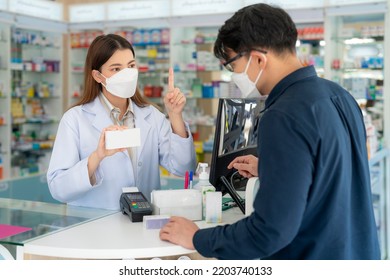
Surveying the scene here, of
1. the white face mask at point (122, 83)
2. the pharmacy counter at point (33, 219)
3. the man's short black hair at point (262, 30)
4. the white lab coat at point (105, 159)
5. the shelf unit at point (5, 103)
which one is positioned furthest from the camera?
the shelf unit at point (5, 103)

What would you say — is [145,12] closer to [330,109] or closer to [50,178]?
[50,178]

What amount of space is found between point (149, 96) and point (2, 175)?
2.30 metres

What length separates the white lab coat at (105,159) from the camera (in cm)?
242

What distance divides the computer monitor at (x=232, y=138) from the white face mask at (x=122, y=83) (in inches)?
20.7

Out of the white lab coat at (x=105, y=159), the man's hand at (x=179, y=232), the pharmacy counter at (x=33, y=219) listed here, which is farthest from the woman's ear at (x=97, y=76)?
the man's hand at (x=179, y=232)

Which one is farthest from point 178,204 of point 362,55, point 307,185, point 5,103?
point 5,103

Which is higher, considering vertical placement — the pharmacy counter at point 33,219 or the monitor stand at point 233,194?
the monitor stand at point 233,194

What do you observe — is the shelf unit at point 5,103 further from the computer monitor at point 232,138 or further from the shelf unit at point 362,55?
the computer monitor at point 232,138

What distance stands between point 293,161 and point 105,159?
1352 mm

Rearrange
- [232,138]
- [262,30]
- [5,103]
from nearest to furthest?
[262,30], [232,138], [5,103]

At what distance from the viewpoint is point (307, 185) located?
4.85ft

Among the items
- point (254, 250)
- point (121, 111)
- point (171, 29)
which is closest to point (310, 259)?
point (254, 250)

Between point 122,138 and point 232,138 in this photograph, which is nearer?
point 122,138

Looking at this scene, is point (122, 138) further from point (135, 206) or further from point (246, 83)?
point (246, 83)
